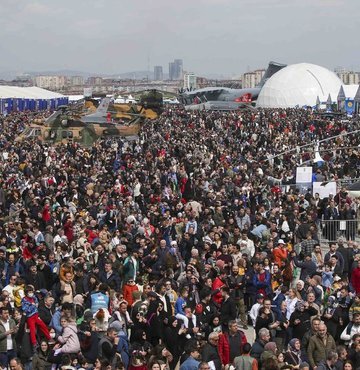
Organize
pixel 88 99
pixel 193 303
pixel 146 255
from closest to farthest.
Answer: pixel 193 303
pixel 146 255
pixel 88 99

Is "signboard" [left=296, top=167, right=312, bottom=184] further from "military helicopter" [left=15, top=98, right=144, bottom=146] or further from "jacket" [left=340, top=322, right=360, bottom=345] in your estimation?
"military helicopter" [left=15, top=98, right=144, bottom=146]

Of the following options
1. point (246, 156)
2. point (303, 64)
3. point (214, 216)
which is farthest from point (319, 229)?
point (303, 64)

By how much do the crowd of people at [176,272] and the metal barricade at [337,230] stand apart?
0.03 meters

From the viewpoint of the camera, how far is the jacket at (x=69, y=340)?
398 inches

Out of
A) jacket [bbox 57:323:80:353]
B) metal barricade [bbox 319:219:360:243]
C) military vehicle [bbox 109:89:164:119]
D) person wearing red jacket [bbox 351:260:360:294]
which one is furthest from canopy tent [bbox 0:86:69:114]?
jacket [bbox 57:323:80:353]

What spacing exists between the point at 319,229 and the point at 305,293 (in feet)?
25.8

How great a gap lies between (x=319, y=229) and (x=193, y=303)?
8.45 m

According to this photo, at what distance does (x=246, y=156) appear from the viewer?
3312 cm

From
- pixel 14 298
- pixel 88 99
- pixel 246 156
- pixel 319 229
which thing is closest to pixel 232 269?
pixel 14 298

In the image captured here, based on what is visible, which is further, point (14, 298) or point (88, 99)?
point (88, 99)

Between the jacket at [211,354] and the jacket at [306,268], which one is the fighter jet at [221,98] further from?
the jacket at [211,354]

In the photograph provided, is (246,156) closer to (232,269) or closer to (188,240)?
(188,240)

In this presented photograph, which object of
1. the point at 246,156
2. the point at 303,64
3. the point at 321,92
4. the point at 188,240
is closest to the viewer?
the point at 188,240

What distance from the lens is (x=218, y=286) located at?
12.7 metres
